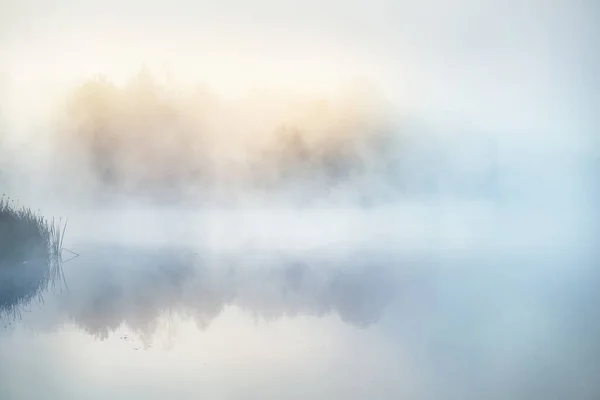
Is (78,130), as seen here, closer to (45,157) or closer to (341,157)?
(45,157)

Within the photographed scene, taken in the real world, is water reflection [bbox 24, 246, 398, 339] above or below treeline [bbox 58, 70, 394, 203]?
below

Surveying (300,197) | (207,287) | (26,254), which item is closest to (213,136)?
(300,197)

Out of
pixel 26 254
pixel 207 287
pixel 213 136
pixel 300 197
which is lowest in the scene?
pixel 207 287

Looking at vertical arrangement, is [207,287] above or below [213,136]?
below

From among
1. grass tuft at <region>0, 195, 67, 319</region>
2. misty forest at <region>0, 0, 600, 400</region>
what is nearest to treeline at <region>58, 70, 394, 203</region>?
misty forest at <region>0, 0, 600, 400</region>

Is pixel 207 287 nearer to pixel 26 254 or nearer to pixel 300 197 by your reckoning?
pixel 300 197

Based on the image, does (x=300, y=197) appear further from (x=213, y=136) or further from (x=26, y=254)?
(x=26, y=254)

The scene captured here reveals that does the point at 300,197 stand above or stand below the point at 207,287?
above

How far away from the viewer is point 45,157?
1.99 m

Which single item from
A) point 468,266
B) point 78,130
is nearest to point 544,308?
point 468,266

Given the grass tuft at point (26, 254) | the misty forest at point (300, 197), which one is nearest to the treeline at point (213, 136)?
the misty forest at point (300, 197)

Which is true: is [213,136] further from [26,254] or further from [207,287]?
[26,254]

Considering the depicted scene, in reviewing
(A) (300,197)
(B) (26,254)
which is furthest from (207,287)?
(B) (26,254)

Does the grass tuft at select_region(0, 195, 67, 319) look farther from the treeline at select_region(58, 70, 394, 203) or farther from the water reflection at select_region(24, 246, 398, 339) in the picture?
the treeline at select_region(58, 70, 394, 203)
